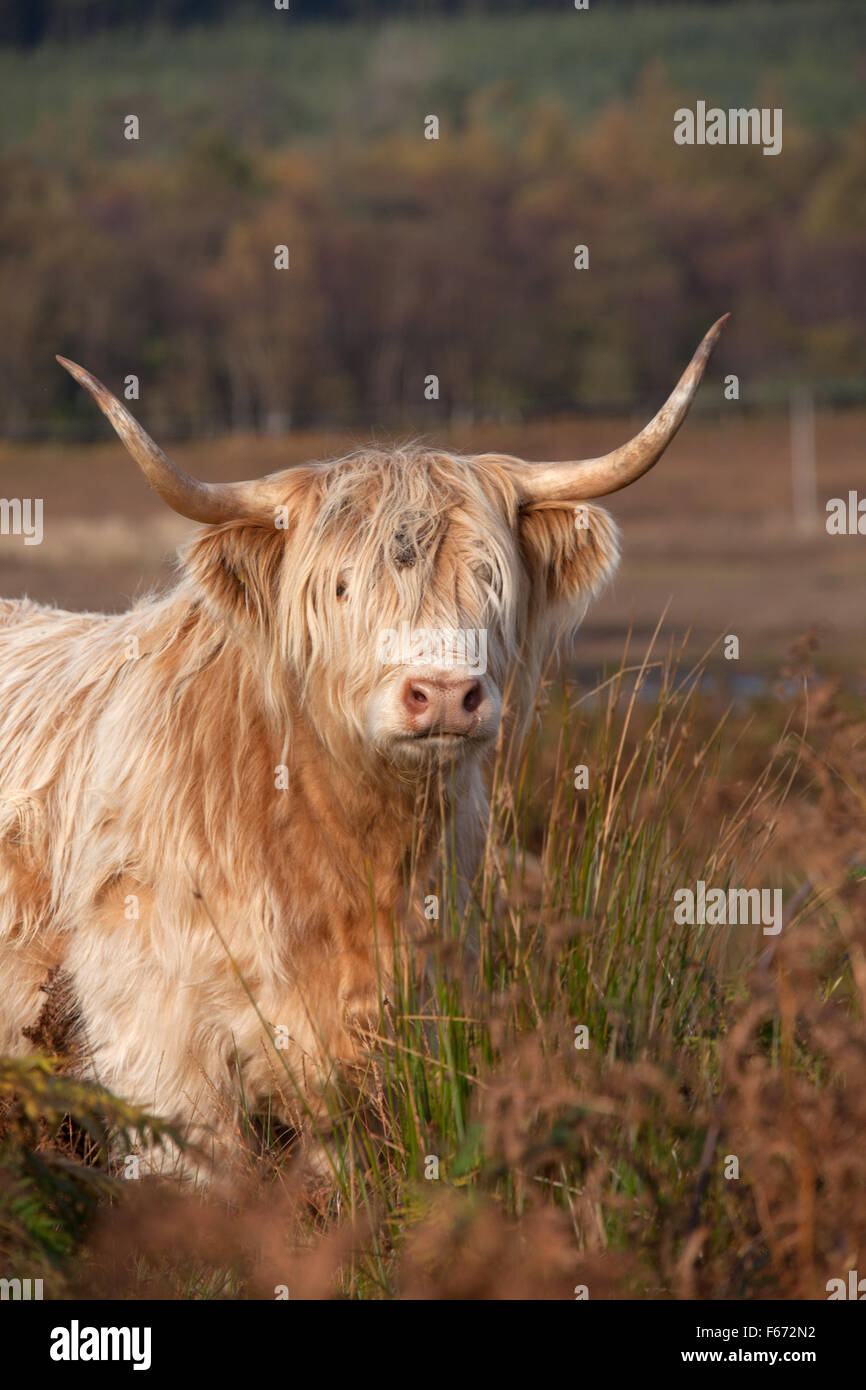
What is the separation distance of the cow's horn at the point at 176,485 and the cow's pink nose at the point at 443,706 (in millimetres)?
706

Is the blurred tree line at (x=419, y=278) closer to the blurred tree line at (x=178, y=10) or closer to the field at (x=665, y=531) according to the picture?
the field at (x=665, y=531)

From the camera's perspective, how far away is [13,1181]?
2.64 metres

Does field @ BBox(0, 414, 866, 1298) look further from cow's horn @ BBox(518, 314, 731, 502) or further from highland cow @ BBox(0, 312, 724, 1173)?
cow's horn @ BBox(518, 314, 731, 502)

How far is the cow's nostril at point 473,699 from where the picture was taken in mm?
3361

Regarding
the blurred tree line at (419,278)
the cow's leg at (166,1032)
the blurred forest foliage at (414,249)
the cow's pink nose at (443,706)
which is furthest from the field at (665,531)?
the cow's pink nose at (443,706)

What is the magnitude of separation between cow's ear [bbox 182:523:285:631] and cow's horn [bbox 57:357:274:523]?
0.14 feet

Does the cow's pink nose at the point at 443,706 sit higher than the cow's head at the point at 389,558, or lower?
lower

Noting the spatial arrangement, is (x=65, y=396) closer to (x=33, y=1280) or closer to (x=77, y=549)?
(x=77, y=549)

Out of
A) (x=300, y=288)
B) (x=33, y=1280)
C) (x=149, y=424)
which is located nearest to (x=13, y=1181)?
(x=33, y=1280)

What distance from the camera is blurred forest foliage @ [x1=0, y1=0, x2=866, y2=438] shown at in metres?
51.3

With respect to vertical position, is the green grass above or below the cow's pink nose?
below

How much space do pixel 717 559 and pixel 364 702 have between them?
2560 cm

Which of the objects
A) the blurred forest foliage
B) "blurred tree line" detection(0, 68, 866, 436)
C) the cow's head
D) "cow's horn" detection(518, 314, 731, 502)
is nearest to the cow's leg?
the cow's head

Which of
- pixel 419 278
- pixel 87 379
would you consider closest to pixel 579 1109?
pixel 87 379
